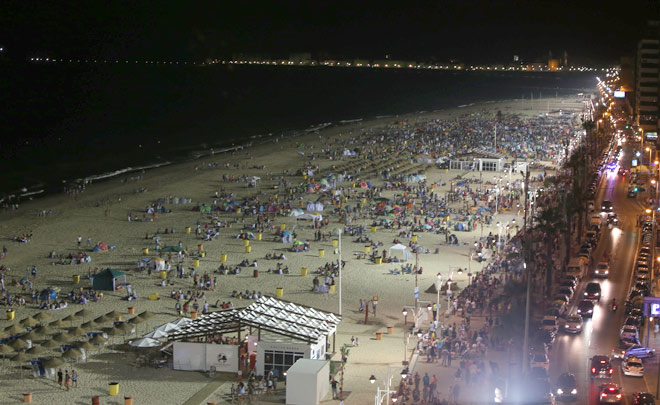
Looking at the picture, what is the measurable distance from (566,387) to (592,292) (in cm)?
1071

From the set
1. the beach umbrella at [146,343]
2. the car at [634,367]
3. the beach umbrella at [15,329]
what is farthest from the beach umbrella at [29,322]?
the car at [634,367]

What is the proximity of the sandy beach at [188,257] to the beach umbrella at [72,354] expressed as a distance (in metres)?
0.30

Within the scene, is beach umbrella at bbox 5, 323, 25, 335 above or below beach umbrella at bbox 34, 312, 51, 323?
below

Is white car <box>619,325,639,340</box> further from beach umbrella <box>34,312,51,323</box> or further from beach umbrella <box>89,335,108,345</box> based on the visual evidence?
beach umbrella <box>34,312,51,323</box>

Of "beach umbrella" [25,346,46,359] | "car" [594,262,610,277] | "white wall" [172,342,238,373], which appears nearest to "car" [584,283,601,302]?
"car" [594,262,610,277]

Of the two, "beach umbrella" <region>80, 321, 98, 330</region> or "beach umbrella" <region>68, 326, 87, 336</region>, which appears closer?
"beach umbrella" <region>68, 326, 87, 336</region>

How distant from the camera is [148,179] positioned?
222ft

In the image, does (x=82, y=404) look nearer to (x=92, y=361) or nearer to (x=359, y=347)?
(x=92, y=361)

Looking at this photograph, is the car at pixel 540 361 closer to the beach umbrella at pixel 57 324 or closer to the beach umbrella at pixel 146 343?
the beach umbrella at pixel 146 343

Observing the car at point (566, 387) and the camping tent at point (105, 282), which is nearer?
the car at point (566, 387)

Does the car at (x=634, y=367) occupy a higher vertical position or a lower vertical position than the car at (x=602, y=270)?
lower

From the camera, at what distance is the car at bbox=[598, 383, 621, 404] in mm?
21078

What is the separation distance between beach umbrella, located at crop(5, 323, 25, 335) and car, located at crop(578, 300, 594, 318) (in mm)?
17299

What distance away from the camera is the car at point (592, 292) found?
104 feet
